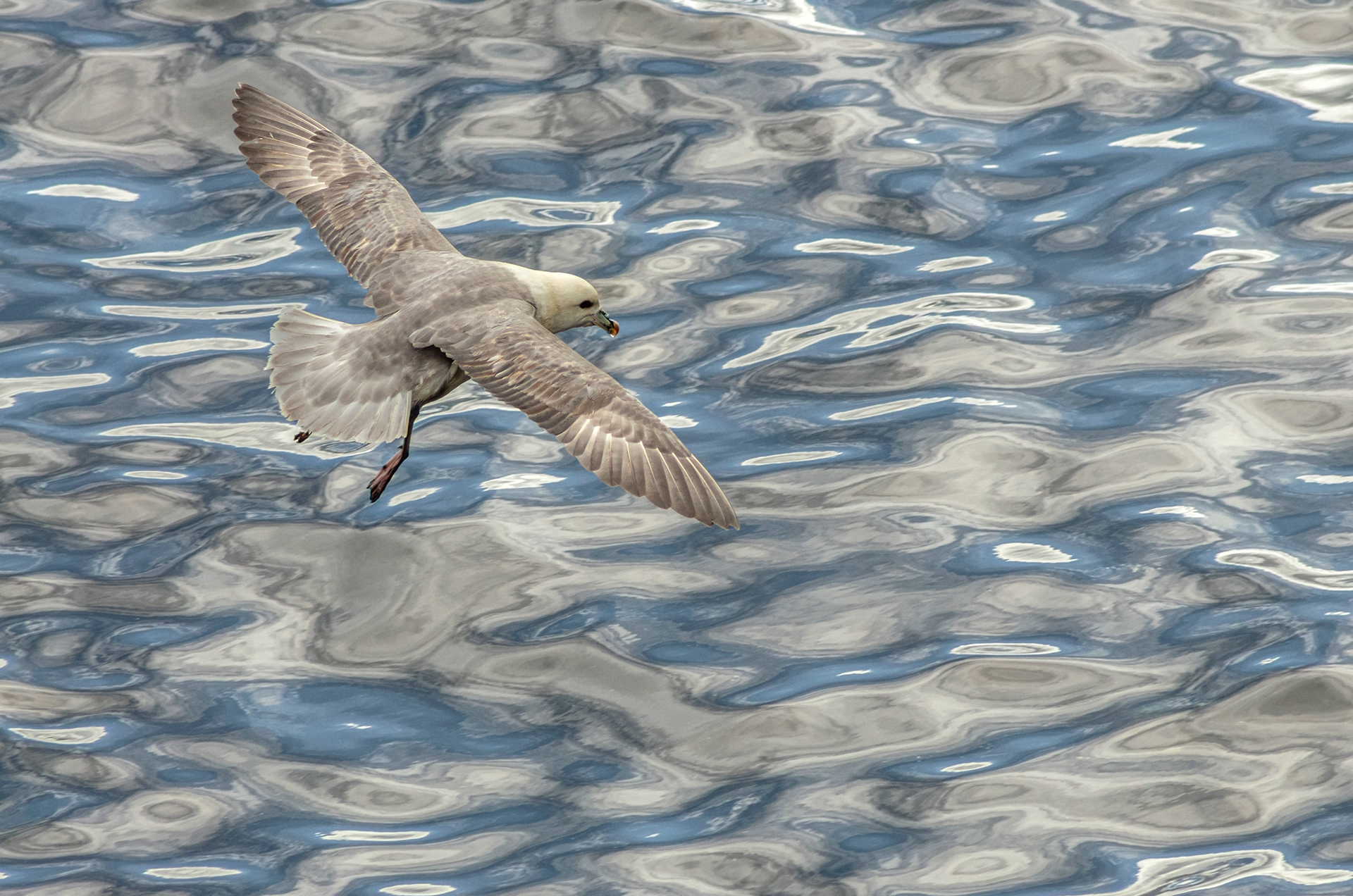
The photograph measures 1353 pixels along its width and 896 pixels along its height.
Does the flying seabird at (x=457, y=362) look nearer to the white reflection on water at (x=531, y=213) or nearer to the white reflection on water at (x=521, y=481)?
the white reflection on water at (x=521, y=481)

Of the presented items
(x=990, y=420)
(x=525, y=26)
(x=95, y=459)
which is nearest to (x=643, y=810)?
(x=990, y=420)

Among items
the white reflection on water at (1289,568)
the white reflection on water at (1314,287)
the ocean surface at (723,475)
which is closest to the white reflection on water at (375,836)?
the ocean surface at (723,475)

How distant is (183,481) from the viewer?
10836 mm

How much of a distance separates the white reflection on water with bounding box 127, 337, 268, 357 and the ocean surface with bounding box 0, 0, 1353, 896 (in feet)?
0.20

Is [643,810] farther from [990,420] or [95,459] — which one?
[95,459]

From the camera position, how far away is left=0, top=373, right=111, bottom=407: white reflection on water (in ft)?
38.0

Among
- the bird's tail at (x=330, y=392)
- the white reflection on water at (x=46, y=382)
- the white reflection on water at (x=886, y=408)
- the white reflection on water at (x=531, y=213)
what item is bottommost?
the white reflection on water at (x=46, y=382)

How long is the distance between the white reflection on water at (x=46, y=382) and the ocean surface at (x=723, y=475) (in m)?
0.04

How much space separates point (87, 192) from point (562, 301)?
514 centimetres

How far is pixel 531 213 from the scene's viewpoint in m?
12.4

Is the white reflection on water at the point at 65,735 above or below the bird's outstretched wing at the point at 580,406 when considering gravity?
below

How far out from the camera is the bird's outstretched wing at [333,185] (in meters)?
9.35

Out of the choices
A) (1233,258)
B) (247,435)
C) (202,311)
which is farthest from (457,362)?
(1233,258)

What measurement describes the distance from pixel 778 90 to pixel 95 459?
520 cm
